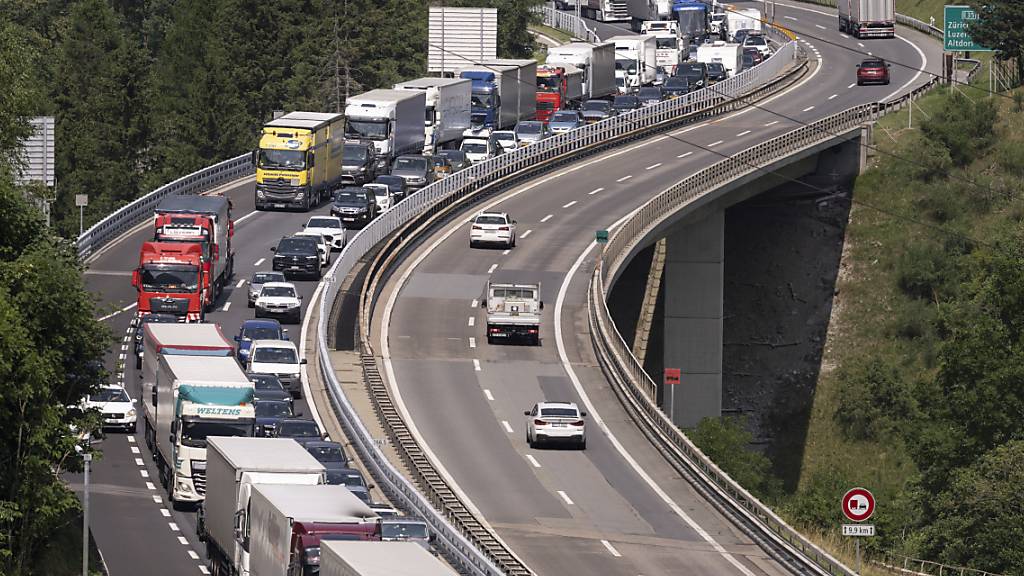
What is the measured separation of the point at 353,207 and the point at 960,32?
48490 mm

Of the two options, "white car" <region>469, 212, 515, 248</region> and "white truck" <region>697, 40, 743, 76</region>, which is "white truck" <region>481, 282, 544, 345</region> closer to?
"white car" <region>469, 212, 515, 248</region>

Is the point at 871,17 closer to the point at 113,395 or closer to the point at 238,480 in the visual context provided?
the point at 113,395

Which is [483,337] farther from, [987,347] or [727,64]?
[727,64]

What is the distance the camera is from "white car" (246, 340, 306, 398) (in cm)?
5662

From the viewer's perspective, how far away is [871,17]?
13688cm

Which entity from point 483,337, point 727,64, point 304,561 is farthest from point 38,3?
point 304,561

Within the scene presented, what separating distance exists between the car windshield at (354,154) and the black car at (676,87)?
101 ft

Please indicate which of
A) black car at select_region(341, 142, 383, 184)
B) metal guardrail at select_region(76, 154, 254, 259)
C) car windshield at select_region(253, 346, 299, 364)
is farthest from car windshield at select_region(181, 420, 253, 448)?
black car at select_region(341, 142, 383, 184)

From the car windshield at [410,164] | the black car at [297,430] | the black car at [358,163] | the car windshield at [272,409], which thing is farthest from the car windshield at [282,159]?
the black car at [297,430]

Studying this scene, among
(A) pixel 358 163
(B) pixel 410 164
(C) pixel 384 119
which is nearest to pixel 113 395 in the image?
(B) pixel 410 164

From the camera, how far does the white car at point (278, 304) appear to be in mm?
65250

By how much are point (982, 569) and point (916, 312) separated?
1772 inches

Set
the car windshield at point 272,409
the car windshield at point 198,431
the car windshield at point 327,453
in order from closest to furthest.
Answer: the car windshield at point 198,431
the car windshield at point 327,453
the car windshield at point 272,409

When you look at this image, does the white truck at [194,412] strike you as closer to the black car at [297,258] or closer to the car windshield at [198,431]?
the car windshield at [198,431]
